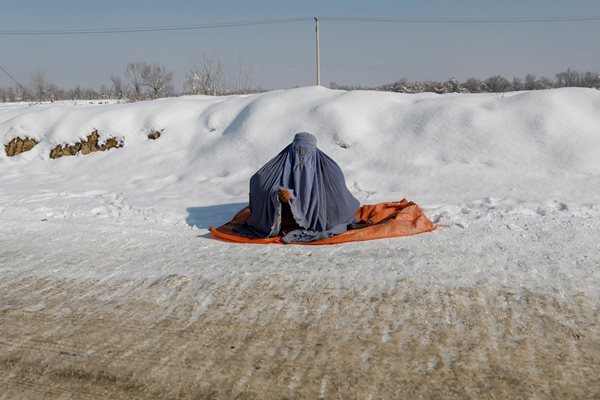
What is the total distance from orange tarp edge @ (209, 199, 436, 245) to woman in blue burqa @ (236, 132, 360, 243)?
5.3 inches

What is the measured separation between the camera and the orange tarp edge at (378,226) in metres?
5.22

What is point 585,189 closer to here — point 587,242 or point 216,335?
point 587,242

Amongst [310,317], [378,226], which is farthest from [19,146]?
[310,317]

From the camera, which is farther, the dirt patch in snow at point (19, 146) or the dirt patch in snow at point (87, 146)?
the dirt patch in snow at point (19, 146)

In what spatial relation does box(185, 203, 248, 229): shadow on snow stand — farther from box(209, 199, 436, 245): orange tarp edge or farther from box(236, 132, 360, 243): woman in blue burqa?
box(236, 132, 360, 243): woman in blue burqa

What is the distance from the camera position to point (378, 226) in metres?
5.34

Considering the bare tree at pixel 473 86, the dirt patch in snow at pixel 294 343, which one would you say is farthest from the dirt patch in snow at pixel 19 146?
the bare tree at pixel 473 86

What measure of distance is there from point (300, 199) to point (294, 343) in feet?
8.26

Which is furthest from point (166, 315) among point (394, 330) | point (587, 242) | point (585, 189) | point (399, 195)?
point (585, 189)

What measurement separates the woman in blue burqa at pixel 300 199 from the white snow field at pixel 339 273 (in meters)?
0.35

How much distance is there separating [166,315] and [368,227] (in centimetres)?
243

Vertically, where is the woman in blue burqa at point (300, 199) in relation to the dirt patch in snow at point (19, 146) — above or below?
above

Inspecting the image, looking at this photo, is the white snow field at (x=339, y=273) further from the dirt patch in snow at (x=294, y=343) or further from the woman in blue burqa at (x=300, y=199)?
the woman in blue burqa at (x=300, y=199)

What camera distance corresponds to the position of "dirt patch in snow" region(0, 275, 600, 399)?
2617 mm
